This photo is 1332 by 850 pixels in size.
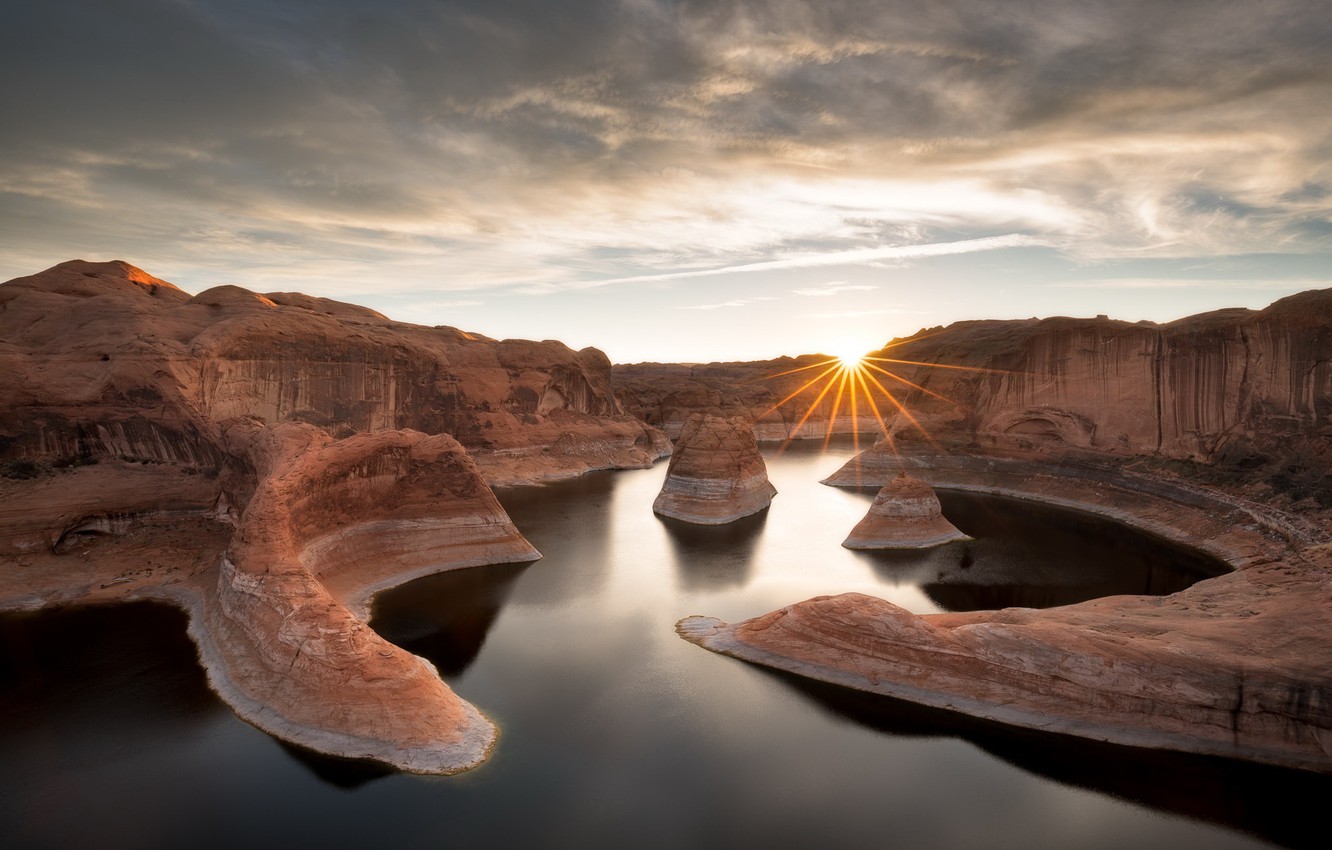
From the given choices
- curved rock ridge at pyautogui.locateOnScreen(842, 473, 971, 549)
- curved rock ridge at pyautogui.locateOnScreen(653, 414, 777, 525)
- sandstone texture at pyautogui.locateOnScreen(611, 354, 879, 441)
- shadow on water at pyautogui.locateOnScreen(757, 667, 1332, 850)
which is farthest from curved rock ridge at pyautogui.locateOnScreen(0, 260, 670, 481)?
curved rock ridge at pyautogui.locateOnScreen(842, 473, 971, 549)

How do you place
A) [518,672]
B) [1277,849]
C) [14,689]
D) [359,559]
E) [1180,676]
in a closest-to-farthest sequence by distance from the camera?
[1277,849], [1180,676], [14,689], [518,672], [359,559]

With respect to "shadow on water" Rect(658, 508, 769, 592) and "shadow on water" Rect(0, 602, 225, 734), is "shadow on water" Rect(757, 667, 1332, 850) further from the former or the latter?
"shadow on water" Rect(0, 602, 225, 734)

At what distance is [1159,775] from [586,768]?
12.0m

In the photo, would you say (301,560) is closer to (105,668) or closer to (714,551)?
(105,668)

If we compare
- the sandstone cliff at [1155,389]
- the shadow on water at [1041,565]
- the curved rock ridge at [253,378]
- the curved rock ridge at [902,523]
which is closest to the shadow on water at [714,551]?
the curved rock ridge at [902,523]

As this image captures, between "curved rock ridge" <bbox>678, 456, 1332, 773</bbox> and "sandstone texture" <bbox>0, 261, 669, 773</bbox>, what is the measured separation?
367 inches

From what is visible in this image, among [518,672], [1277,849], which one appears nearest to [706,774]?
[518,672]

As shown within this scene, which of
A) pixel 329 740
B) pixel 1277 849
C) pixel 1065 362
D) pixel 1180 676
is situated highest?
pixel 1065 362

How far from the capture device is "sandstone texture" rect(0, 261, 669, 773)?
50.0ft

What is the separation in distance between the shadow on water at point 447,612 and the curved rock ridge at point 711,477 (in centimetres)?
1268

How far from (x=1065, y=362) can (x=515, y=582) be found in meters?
42.1

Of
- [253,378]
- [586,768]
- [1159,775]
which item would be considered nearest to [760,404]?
[253,378]

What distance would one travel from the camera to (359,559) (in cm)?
2542

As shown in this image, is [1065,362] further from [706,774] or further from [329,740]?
[329,740]
